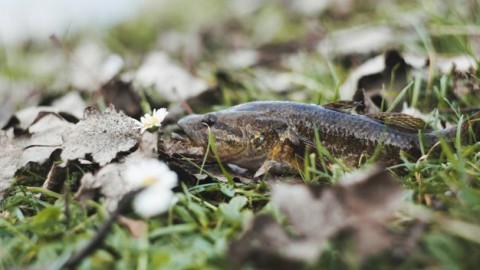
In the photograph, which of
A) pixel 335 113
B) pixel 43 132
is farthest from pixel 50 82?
pixel 335 113

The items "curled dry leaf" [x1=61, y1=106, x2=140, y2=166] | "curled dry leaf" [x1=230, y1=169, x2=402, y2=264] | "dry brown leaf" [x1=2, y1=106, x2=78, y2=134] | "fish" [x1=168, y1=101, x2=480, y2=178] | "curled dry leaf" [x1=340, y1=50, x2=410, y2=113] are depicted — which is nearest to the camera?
"curled dry leaf" [x1=230, y1=169, x2=402, y2=264]

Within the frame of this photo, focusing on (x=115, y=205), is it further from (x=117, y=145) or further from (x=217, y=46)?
(x=217, y=46)

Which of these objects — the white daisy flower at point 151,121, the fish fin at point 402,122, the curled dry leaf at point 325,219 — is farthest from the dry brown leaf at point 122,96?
the curled dry leaf at point 325,219

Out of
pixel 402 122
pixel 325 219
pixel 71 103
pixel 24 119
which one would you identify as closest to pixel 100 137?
pixel 24 119

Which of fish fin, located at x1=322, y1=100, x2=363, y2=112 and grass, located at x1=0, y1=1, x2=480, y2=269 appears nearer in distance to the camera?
grass, located at x1=0, y1=1, x2=480, y2=269

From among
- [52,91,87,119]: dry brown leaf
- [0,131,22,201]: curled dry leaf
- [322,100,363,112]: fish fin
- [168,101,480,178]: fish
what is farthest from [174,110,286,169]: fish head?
[52,91,87,119]: dry brown leaf

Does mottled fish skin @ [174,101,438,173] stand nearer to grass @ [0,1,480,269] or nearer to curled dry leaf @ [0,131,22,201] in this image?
grass @ [0,1,480,269]
